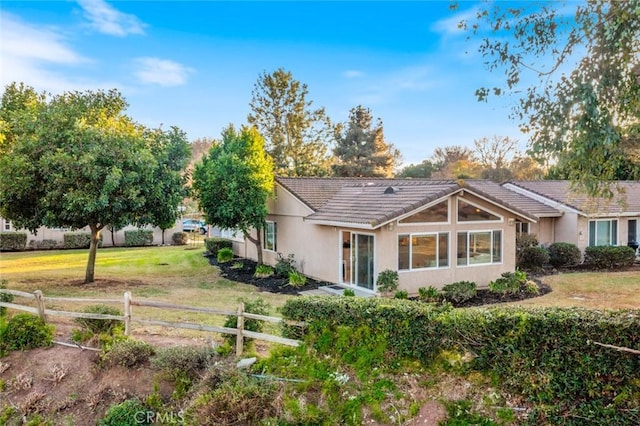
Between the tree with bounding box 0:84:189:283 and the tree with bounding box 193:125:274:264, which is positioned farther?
the tree with bounding box 193:125:274:264

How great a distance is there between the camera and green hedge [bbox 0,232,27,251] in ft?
88.6

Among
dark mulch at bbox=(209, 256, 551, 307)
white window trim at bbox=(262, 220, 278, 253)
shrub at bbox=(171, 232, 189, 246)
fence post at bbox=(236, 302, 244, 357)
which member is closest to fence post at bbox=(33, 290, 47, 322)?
fence post at bbox=(236, 302, 244, 357)

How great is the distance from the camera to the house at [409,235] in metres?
14.3

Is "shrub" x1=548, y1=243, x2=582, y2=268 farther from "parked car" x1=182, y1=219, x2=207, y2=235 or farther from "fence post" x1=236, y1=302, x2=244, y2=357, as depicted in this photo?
"parked car" x1=182, y1=219, x2=207, y2=235

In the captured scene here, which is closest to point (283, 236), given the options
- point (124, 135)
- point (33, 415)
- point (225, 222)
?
point (225, 222)

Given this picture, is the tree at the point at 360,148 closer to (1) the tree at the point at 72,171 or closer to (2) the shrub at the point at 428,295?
(1) the tree at the point at 72,171

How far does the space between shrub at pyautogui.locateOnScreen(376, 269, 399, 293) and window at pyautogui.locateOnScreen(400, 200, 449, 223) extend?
1808 mm

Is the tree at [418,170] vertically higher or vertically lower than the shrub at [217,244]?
higher

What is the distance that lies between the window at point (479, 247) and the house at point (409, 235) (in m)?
0.04

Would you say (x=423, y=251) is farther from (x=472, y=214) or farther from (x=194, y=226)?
(x=194, y=226)

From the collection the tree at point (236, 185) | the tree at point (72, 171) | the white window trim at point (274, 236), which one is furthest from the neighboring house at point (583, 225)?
the tree at point (72, 171)

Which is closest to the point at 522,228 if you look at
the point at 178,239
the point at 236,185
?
the point at 236,185

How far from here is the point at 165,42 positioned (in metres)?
13.4

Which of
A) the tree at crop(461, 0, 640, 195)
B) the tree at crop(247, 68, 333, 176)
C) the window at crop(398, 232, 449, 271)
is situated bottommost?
the window at crop(398, 232, 449, 271)
